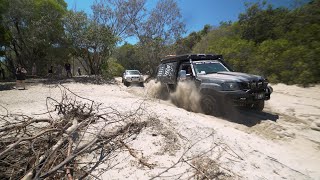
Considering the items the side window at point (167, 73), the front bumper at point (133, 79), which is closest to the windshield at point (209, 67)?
the side window at point (167, 73)

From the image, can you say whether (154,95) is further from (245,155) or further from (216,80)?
(245,155)

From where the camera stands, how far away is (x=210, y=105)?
647 cm

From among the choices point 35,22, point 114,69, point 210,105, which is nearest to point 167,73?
point 210,105

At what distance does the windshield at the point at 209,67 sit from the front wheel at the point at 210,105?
43.2 inches

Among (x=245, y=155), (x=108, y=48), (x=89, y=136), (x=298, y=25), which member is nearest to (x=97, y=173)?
(x=89, y=136)

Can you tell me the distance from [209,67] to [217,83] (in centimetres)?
141

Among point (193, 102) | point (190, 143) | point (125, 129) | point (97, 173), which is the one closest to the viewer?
point (97, 173)

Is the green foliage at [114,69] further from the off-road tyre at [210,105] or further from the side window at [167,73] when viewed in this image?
the off-road tyre at [210,105]

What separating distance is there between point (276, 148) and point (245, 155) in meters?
0.88

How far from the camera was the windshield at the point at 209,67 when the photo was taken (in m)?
7.32

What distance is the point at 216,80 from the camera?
627 centimetres

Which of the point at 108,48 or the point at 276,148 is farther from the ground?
the point at 108,48

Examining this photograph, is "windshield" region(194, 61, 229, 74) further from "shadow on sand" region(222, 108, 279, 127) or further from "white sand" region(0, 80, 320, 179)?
"white sand" region(0, 80, 320, 179)

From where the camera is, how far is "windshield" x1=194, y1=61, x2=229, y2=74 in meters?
7.32
